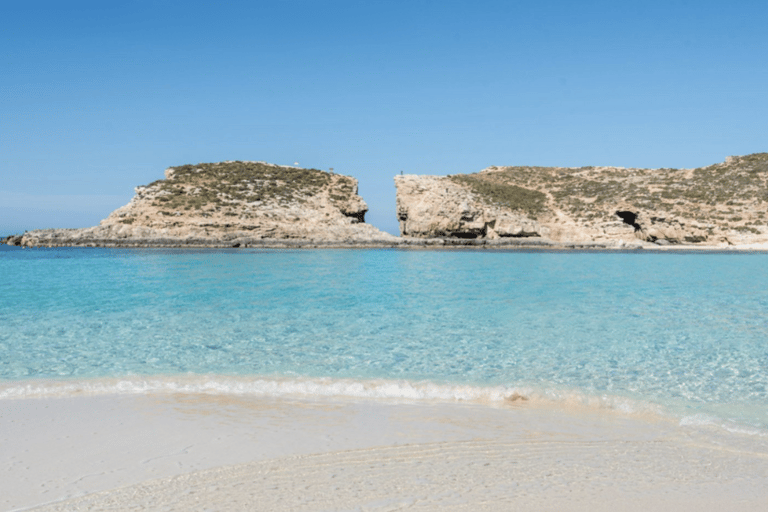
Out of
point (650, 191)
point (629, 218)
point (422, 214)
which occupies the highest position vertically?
point (650, 191)

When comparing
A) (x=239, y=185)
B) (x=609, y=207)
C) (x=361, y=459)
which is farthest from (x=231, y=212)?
(x=361, y=459)

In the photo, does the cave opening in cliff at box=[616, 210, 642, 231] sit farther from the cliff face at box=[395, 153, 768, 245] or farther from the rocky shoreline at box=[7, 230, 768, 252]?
the rocky shoreline at box=[7, 230, 768, 252]

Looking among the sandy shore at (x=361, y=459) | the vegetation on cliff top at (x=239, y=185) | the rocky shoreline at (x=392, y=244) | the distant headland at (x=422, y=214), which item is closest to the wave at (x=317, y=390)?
the sandy shore at (x=361, y=459)

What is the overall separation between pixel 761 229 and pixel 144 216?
2440 inches

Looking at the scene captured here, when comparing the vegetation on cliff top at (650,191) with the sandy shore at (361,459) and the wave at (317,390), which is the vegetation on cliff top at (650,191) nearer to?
the wave at (317,390)

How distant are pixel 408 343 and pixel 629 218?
5872 centimetres

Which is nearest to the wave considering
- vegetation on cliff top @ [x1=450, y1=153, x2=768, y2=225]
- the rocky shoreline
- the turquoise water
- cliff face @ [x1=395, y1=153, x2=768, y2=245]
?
the turquoise water

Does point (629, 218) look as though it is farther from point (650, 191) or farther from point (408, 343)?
point (408, 343)

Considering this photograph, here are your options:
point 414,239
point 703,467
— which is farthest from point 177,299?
point 414,239

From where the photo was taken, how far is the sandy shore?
3367mm

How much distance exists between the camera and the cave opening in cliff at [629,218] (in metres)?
59.1

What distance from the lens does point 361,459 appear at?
406 centimetres

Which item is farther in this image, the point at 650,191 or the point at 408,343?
the point at 650,191

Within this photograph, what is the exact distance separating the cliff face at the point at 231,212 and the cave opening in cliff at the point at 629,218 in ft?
90.9
